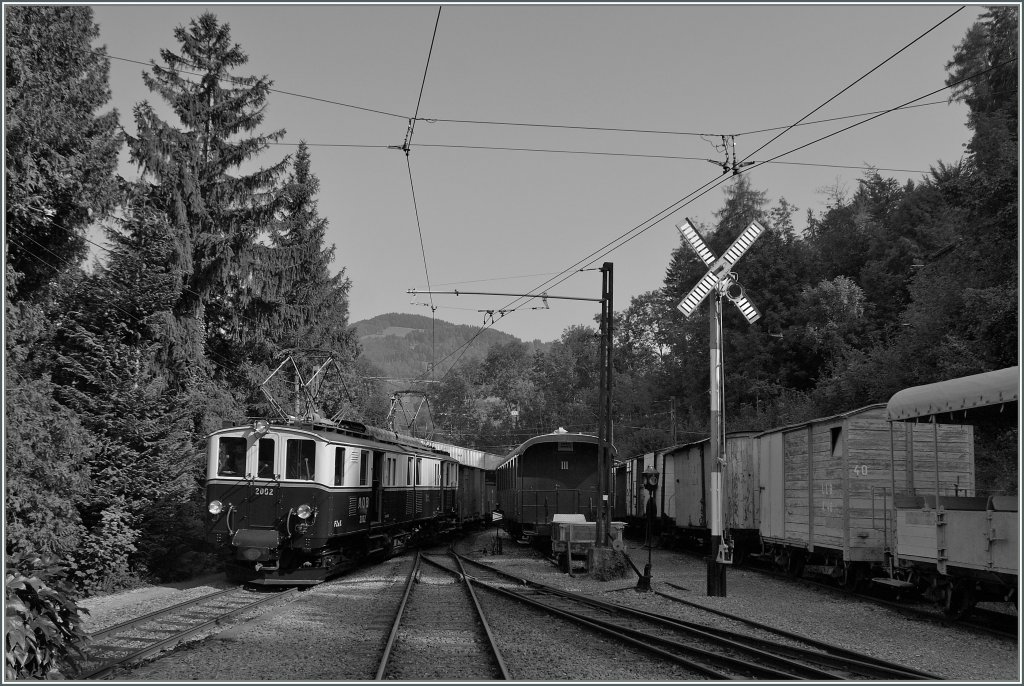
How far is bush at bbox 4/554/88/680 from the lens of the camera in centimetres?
730

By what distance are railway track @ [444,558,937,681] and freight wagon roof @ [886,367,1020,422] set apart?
3.69 m

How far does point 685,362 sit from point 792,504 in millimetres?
42484

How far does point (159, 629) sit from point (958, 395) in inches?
424

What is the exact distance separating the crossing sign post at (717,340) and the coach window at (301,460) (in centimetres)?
735

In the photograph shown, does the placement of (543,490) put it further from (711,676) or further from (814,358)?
(814,358)

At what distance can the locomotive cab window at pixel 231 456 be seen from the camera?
649 inches

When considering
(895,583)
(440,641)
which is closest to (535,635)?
(440,641)

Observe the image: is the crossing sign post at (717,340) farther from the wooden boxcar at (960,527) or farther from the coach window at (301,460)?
the coach window at (301,460)

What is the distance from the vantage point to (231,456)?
54.4ft

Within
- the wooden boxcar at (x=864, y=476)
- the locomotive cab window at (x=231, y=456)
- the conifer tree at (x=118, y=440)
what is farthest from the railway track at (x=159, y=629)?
the wooden boxcar at (x=864, y=476)

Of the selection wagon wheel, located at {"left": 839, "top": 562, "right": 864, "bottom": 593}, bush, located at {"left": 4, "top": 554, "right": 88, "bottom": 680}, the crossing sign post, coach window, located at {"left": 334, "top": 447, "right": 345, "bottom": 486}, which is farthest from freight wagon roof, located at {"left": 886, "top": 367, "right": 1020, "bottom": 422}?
A: bush, located at {"left": 4, "top": 554, "right": 88, "bottom": 680}

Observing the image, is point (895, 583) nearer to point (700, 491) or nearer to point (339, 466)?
point (339, 466)

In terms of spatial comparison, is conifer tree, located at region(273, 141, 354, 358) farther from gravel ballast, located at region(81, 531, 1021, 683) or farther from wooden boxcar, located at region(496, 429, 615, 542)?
gravel ballast, located at region(81, 531, 1021, 683)

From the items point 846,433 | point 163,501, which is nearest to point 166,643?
point 163,501
